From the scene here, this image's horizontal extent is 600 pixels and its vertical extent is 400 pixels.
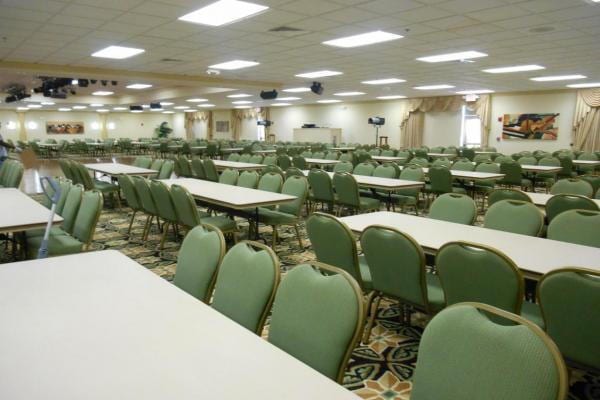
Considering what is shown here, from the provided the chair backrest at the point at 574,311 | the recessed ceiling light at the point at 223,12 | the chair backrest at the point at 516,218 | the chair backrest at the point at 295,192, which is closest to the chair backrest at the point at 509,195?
the chair backrest at the point at 516,218

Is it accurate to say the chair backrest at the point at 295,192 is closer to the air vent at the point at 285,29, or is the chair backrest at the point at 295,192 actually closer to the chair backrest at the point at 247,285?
the air vent at the point at 285,29

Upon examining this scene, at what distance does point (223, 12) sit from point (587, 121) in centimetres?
1412

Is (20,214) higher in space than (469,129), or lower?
lower

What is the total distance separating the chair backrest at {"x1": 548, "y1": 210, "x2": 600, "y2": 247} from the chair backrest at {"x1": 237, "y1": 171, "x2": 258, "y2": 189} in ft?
12.4

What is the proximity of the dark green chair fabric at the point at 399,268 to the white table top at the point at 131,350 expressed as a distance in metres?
1.28

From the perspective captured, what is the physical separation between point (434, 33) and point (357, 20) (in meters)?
1.45

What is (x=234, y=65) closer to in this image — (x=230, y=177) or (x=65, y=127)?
(x=230, y=177)

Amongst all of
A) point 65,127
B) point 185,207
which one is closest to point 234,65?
point 185,207

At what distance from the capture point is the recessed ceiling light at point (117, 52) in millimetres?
8658

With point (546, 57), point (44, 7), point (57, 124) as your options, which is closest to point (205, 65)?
point (44, 7)

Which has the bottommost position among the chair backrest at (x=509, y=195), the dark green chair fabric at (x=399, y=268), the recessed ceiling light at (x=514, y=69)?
the dark green chair fabric at (x=399, y=268)

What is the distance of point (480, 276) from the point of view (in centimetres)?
230

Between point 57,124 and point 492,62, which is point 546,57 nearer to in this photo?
point 492,62

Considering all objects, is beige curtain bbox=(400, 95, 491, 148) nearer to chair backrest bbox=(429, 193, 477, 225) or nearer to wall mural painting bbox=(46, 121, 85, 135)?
chair backrest bbox=(429, 193, 477, 225)
